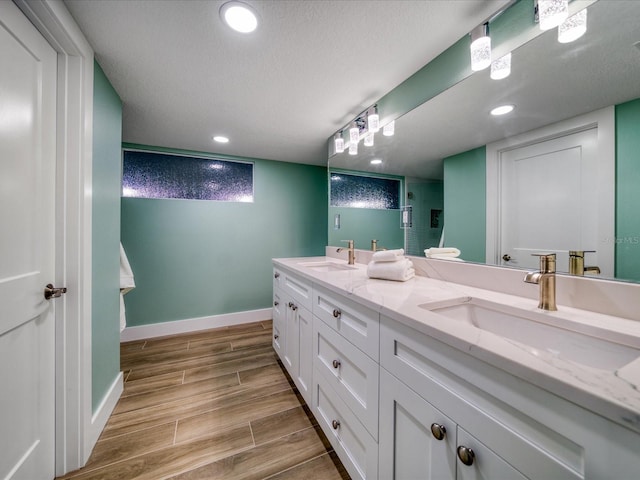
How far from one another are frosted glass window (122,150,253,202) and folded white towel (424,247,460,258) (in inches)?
91.6

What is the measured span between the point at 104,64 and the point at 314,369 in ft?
6.94

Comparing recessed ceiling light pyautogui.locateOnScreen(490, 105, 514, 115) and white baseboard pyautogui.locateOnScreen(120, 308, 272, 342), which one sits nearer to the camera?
recessed ceiling light pyautogui.locateOnScreen(490, 105, 514, 115)

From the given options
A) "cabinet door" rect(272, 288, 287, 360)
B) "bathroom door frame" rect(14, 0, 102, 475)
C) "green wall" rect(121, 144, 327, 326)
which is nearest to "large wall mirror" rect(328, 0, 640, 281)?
"cabinet door" rect(272, 288, 287, 360)

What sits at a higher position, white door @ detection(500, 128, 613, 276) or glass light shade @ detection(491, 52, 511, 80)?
glass light shade @ detection(491, 52, 511, 80)

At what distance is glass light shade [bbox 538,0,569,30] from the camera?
0.89 m

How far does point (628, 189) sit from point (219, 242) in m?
3.10

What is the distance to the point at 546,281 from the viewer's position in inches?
31.7

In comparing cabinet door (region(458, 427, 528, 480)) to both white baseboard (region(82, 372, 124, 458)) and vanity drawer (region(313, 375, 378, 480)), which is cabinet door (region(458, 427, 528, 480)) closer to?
vanity drawer (region(313, 375, 378, 480))

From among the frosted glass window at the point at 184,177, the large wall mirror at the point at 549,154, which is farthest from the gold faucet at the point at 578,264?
→ the frosted glass window at the point at 184,177

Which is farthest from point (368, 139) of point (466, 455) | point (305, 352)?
point (466, 455)

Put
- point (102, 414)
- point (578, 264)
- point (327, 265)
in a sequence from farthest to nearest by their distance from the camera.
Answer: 1. point (327, 265)
2. point (102, 414)
3. point (578, 264)

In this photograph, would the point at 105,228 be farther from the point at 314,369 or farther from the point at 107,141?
the point at 314,369

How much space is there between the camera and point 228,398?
5.47 feet

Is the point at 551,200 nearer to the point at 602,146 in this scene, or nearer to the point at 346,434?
the point at 602,146
